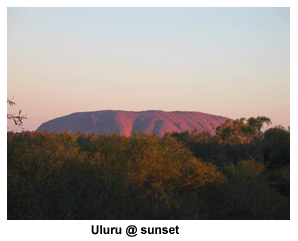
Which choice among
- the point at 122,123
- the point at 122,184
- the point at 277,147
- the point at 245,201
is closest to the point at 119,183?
the point at 122,184

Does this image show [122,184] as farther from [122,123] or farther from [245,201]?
[122,123]

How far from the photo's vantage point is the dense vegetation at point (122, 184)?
8.69 metres

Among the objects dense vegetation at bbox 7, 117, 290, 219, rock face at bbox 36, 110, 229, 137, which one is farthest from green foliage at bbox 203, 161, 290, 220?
rock face at bbox 36, 110, 229, 137

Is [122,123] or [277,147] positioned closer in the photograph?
[277,147]

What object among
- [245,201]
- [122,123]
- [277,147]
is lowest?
[245,201]

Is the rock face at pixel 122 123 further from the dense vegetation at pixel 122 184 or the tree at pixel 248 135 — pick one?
the dense vegetation at pixel 122 184

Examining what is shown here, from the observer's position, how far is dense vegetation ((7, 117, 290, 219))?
869 centimetres

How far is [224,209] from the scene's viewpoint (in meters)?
15.6

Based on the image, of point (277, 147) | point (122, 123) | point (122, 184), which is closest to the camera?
point (122, 184)

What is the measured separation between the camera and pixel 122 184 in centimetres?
1071

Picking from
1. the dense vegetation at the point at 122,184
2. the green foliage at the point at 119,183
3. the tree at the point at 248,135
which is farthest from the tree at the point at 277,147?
the green foliage at the point at 119,183

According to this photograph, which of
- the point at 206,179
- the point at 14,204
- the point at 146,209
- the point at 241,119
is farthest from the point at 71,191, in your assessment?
the point at 241,119
